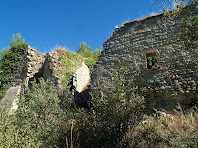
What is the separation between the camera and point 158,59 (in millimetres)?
6477

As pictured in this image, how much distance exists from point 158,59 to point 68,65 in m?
6.11

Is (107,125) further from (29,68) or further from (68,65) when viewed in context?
(29,68)

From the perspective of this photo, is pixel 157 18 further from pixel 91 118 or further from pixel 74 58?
pixel 74 58

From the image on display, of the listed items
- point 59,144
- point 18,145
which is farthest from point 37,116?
point 18,145

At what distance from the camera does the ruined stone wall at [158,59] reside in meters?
5.80

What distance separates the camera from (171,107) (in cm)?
581

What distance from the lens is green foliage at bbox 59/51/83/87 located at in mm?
9969

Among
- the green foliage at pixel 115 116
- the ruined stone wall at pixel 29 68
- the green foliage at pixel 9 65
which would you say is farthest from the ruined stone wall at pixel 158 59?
the green foliage at pixel 9 65

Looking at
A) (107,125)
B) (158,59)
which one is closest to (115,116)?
(107,125)

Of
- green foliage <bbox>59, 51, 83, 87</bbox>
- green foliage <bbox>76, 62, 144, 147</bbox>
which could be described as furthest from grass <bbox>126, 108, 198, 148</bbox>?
green foliage <bbox>59, 51, 83, 87</bbox>

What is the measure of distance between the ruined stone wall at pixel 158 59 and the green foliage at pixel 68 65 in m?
2.93

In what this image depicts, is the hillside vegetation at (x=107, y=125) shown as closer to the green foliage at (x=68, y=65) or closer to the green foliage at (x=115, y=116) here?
the green foliage at (x=115, y=116)

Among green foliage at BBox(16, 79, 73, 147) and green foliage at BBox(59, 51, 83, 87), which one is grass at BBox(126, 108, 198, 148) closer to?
green foliage at BBox(16, 79, 73, 147)

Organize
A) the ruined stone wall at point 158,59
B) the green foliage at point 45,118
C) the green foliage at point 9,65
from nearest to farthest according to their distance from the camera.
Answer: the green foliage at point 45,118 → the ruined stone wall at point 158,59 → the green foliage at point 9,65
